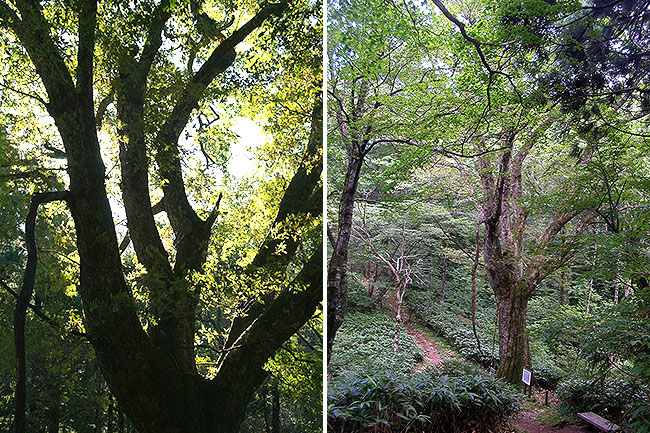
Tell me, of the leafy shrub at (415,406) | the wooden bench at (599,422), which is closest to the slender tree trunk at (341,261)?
the leafy shrub at (415,406)

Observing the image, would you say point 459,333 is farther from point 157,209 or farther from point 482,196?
point 157,209

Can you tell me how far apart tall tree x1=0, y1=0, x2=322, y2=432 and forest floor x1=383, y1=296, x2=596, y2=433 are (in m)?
0.60

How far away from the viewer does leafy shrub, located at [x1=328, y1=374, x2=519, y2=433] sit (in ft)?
4.39

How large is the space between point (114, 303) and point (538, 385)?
1422mm

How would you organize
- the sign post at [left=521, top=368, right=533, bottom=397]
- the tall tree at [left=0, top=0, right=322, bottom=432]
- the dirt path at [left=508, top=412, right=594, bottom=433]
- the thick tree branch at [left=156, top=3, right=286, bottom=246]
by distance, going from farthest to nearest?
the sign post at [left=521, top=368, right=533, bottom=397], the dirt path at [left=508, top=412, right=594, bottom=433], the thick tree branch at [left=156, top=3, right=286, bottom=246], the tall tree at [left=0, top=0, right=322, bottom=432]

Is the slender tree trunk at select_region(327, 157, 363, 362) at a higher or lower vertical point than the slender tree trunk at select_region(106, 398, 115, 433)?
higher

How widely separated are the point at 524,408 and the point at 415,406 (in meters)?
0.43

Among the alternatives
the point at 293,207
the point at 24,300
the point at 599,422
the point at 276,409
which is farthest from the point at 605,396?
the point at 24,300

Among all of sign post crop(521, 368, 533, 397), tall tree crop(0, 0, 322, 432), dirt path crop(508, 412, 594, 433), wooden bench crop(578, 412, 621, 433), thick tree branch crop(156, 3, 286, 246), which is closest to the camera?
tall tree crop(0, 0, 322, 432)

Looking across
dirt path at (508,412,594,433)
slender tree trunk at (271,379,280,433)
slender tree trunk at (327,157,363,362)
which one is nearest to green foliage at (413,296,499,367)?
dirt path at (508,412,594,433)

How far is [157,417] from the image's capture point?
2.82ft

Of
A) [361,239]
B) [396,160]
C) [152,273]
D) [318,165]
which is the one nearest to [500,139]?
[396,160]

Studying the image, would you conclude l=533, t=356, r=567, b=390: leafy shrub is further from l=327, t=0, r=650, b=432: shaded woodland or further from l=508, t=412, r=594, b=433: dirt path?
l=508, t=412, r=594, b=433: dirt path

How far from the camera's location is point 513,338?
158 cm
